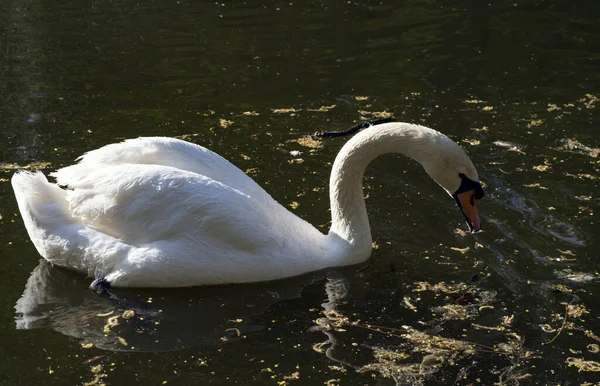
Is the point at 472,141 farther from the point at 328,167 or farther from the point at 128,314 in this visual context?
the point at 128,314

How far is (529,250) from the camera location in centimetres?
761

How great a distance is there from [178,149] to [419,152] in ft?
6.15

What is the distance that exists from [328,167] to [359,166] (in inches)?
78.9

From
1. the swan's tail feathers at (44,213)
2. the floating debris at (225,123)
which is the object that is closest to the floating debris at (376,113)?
the floating debris at (225,123)

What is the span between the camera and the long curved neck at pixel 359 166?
285 inches

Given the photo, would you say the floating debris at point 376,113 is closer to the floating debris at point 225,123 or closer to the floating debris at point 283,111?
the floating debris at point 283,111

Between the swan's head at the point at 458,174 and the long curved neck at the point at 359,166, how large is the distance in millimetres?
105

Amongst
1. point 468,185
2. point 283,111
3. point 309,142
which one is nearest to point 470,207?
point 468,185

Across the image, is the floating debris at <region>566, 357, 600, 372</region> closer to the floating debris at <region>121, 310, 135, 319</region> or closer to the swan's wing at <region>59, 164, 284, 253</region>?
the swan's wing at <region>59, 164, 284, 253</region>

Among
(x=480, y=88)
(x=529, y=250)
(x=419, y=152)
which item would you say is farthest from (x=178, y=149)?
(x=480, y=88)

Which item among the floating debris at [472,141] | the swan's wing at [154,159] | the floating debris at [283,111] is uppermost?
the swan's wing at [154,159]

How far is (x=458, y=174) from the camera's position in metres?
7.14

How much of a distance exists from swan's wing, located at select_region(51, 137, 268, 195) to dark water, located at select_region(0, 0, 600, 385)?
803mm

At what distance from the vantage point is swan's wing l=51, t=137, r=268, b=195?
24.0ft
